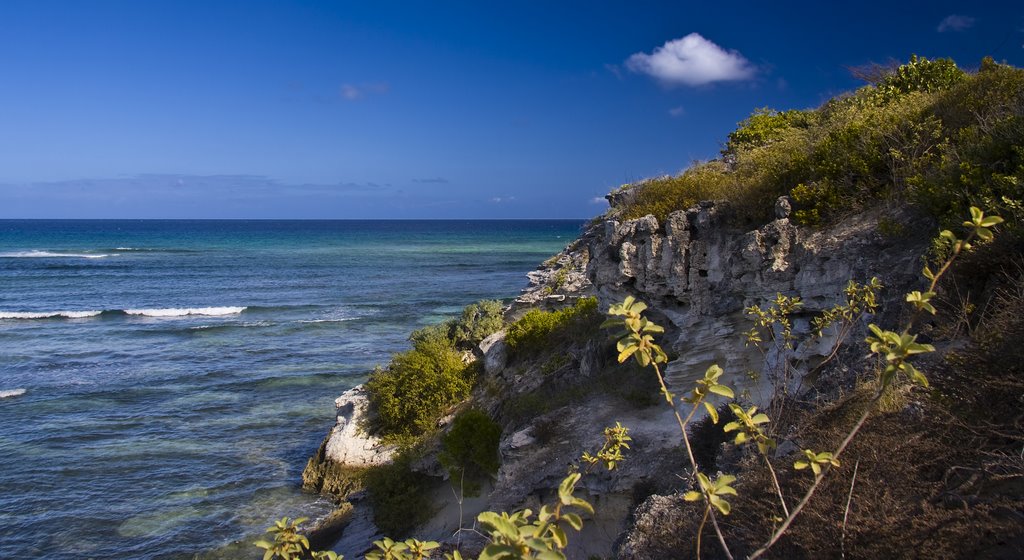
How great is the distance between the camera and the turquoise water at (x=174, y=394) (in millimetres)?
14812

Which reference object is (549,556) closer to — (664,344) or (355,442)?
(664,344)

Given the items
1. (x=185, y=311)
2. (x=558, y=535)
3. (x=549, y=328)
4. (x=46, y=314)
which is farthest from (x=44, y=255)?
(x=558, y=535)

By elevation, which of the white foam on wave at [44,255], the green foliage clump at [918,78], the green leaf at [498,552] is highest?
the green foliage clump at [918,78]

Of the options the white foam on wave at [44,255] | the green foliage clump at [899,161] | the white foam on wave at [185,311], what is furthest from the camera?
the white foam on wave at [44,255]

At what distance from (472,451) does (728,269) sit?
671 cm

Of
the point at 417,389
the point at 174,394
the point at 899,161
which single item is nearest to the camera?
the point at 899,161

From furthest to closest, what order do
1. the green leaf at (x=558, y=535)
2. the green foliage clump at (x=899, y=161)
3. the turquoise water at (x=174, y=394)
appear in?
the turquoise water at (x=174, y=394) < the green foliage clump at (x=899, y=161) < the green leaf at (x=558, y=535)

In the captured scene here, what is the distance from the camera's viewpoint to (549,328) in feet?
59.5

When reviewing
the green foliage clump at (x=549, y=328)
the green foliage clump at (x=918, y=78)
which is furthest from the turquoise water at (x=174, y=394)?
the green foliage clump at (x=918, y=78)

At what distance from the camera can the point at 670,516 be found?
22.9ft

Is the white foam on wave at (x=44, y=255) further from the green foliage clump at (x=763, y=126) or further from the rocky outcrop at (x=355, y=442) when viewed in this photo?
the green foliage clump at (x=763, y=126)

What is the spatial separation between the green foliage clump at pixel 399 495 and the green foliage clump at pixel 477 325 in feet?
19.6

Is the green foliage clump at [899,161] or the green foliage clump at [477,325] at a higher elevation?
the green foliage clump at [899,161]

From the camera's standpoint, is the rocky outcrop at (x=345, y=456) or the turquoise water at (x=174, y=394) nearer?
the turquoise water at (x=174, y=394)
